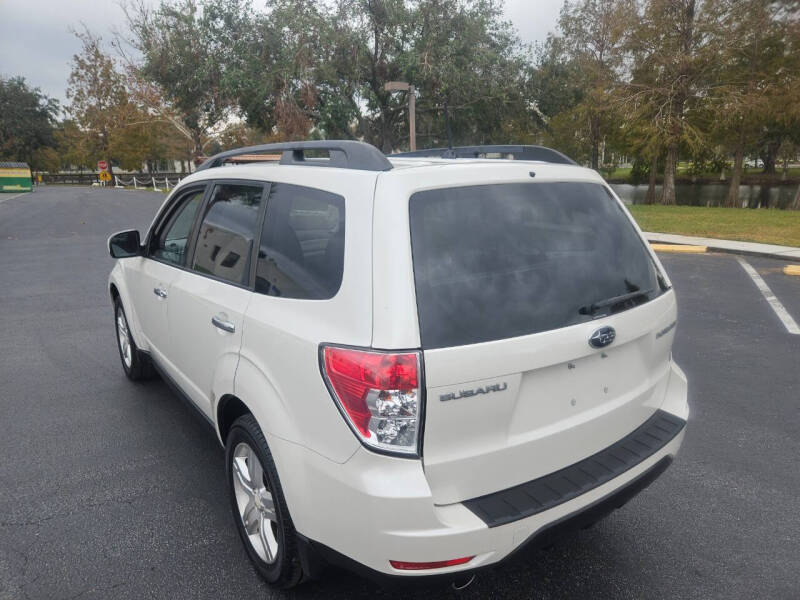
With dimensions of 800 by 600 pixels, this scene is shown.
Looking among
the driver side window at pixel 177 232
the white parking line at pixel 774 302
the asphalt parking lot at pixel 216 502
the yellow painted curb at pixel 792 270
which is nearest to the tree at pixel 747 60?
the yellow painted curb at pixel 792 270

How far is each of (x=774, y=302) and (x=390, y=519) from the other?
7.51 metres

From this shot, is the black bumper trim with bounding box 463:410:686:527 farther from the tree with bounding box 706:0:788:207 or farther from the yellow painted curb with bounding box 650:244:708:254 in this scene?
the tree with bounding box 706:0:788:207

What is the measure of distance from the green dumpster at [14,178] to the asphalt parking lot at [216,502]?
4801cm

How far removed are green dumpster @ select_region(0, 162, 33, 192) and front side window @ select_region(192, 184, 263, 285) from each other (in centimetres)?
5163

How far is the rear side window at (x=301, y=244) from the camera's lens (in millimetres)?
2176

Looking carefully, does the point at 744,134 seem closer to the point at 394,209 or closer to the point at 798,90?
the point at 798,90

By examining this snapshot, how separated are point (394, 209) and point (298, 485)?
1036mm

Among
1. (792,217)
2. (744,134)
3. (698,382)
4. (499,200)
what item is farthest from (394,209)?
(744,134)

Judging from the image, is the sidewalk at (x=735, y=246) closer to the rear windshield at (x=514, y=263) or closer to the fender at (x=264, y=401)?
the rear windshield at (x=514, y=263)

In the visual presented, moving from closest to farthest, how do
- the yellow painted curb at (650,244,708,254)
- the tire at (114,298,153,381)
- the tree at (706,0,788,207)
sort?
the tire at (114,298,153,381) → the yellow painted curb at (650,244,708,254) → the tree at (706,0,788,207)

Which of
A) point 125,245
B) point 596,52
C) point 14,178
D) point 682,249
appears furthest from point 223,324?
point 14,178

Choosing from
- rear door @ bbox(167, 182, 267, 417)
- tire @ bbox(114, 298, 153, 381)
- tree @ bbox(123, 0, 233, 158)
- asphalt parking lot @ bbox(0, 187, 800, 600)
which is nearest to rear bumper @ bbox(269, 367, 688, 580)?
asphalt parking lot @ bbox(0, 187, 800, 600)

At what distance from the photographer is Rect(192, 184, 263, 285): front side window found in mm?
2740

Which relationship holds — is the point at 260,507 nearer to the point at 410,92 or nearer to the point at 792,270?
the point at 792,270
